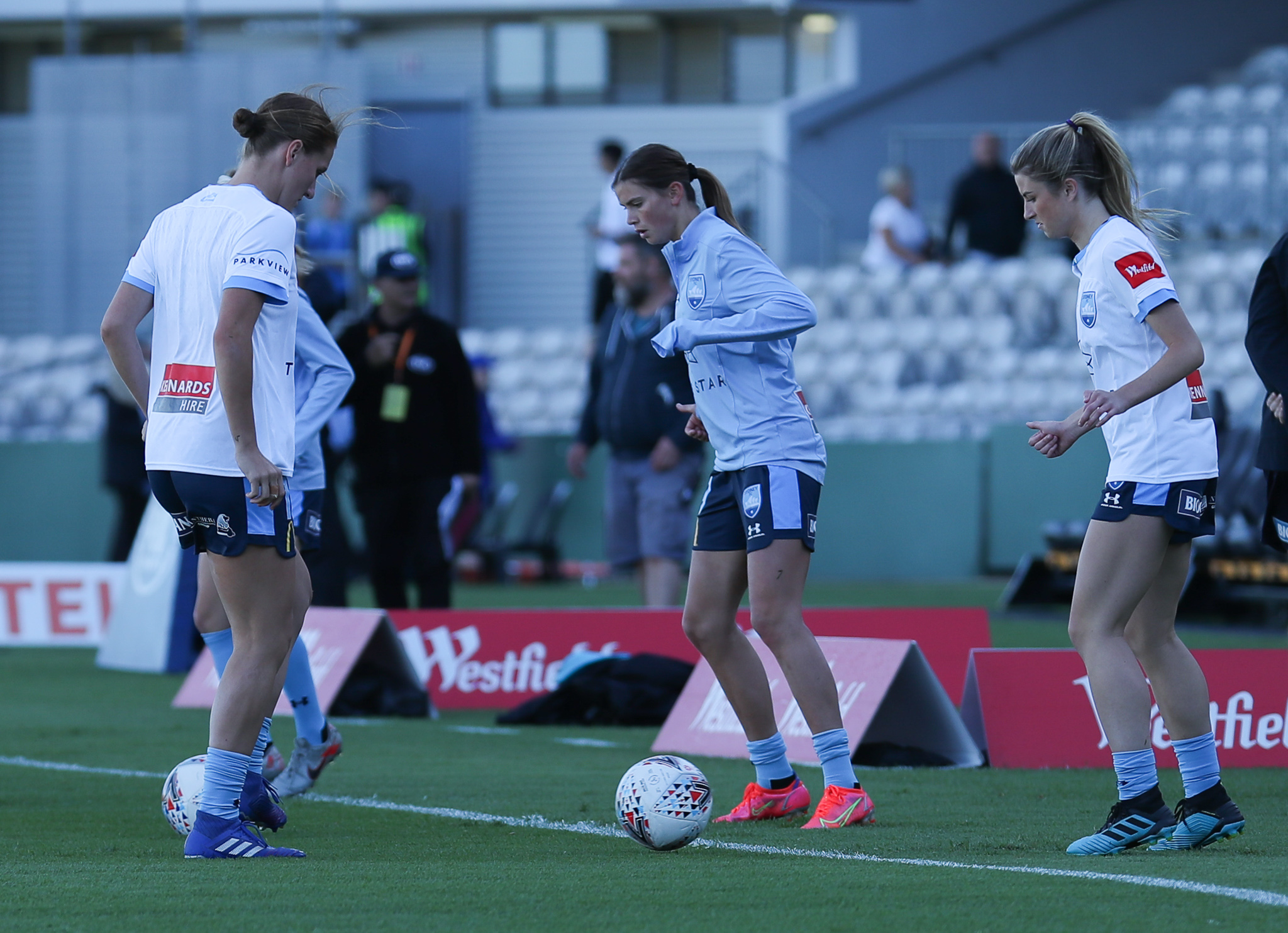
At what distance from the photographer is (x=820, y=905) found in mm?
4059

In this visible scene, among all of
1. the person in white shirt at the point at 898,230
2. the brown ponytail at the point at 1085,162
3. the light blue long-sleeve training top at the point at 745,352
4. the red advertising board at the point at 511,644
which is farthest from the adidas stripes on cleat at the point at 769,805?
the person in white shirt at the point at 898,230

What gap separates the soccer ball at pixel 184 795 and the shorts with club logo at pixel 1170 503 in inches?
98.7

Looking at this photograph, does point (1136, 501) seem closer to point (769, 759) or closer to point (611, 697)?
point (769, 759)

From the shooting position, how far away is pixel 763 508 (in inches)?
209

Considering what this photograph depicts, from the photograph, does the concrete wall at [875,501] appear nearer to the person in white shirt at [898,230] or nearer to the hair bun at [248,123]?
the person in white shirt at [898,230]

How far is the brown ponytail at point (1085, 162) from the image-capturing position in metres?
4.89

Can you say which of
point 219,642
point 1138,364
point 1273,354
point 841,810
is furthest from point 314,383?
point 1273,354

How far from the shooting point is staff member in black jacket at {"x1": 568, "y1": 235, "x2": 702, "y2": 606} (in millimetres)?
9141

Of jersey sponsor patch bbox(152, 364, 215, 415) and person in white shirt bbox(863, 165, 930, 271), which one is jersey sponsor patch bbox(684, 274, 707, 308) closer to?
jersey sponsor patch bbox(152, 364, 215, 415)

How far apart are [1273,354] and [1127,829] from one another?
94.1 inches

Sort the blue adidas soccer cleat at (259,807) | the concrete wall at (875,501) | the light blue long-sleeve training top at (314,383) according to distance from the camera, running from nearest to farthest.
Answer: the blue adidas soccer cleat at (259,807), the light blue long-sleeve training top at (314,383), the concrete wall at (875,501)

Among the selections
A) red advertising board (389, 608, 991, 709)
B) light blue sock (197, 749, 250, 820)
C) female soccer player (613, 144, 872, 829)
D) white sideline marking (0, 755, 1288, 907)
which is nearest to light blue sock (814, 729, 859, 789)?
female soccer player (613, 144, 872, 829)

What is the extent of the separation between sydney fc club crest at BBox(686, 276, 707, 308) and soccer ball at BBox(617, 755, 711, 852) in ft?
4.59

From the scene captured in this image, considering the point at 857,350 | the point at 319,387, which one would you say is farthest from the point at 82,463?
the point at 319,387
